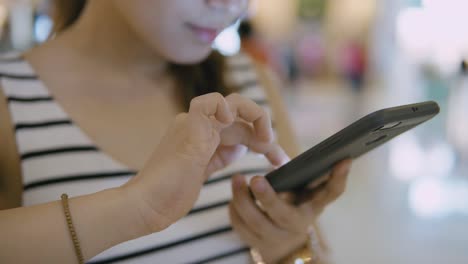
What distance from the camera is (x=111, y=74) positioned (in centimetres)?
50

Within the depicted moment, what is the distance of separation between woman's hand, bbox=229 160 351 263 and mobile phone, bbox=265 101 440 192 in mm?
22

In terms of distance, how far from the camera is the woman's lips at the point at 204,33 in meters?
0.43

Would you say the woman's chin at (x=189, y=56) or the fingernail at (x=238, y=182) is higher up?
the woman's chin at (x=189, y=56)

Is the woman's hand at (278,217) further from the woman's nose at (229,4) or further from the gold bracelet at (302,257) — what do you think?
the woman's nose at (229,4)

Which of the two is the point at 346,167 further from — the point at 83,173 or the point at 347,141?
the point at 83,173

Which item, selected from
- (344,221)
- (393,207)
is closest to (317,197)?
(344,221)

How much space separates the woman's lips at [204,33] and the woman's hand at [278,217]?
0.43ft

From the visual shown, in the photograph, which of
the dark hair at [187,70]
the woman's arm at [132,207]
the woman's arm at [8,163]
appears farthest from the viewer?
the dark hair at [187,70]

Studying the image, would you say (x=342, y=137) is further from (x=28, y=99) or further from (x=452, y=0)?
(x=28, y=99)

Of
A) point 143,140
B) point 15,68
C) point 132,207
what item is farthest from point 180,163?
point 15,68

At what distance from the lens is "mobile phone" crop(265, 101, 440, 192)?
11.6 inches

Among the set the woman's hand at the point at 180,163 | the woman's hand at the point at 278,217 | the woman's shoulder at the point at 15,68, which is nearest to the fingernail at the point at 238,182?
the woman's hand at the point at 278,217

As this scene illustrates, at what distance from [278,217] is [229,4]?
196 millimetres

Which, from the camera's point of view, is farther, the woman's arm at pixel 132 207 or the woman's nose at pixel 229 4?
the woman's nose at pixel 229 4
